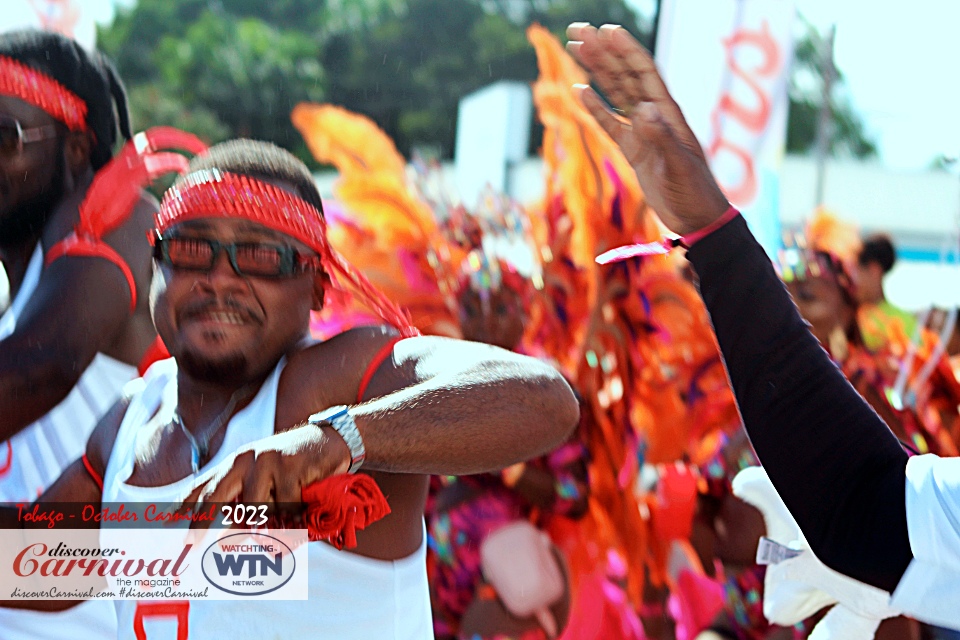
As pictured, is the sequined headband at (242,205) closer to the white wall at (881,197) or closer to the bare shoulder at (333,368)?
the bare shoulder at (333,368)

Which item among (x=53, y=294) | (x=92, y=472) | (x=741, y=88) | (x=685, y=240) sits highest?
(x=685, y=240)

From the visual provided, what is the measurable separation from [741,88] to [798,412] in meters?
3.50

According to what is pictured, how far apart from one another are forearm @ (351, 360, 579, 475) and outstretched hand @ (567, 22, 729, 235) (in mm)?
311

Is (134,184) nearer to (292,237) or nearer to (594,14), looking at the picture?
(292,237)

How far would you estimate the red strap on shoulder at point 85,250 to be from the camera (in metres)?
1.85

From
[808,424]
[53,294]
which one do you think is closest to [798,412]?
[808,424]

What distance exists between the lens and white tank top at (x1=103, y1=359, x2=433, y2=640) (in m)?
1.38

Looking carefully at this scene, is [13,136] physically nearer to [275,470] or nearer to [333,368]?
[333,368]

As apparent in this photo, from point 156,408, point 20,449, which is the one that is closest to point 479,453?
point 156,408

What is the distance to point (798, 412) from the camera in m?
1.05

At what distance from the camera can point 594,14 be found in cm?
2467

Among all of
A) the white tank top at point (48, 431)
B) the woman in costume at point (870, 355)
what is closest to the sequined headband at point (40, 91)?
the white tank top at point (48, 431)

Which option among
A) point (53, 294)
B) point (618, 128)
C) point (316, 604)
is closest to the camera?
point (618, 128)

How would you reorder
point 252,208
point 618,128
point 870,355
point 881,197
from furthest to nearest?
point 881,197, point 870,355, point 252,208, point 618,128
